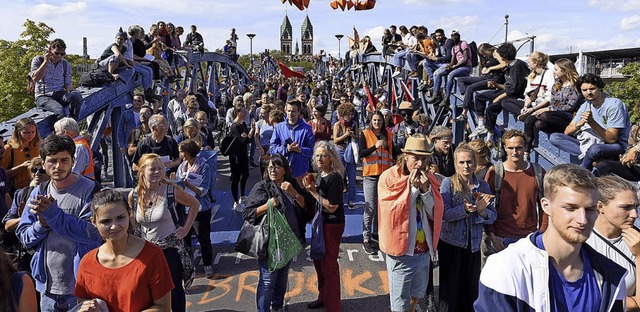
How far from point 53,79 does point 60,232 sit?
15.4ft

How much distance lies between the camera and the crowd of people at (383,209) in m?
1.99

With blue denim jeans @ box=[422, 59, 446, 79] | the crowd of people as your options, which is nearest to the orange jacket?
the crowd of people

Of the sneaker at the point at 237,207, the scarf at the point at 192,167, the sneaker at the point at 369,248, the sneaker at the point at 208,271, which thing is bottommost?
the sneaker at the point at 208,271

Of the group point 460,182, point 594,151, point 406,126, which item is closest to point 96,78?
point 406,126

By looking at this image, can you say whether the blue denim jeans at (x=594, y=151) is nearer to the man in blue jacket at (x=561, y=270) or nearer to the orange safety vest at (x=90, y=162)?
the man in blue jacket at (x=561, y=270)

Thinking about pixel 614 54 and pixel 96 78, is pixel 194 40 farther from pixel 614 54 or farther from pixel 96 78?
pixel 614 54

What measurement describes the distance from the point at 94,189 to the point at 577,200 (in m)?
2.74

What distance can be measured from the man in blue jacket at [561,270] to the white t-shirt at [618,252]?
68 cm

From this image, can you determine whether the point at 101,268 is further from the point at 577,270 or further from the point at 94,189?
the point at 577,270

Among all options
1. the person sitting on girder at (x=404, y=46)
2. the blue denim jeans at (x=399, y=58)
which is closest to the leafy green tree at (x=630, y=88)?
the person sitting on girder at (x=404, y=46)

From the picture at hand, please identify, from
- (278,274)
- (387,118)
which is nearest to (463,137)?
(387,118)

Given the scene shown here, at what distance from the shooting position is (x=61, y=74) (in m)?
7.07

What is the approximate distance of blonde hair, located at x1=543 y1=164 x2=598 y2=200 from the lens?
6.54ft

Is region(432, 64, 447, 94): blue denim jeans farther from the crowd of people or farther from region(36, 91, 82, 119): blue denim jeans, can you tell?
region(36, 91, 82, 119): blue denim jeans
